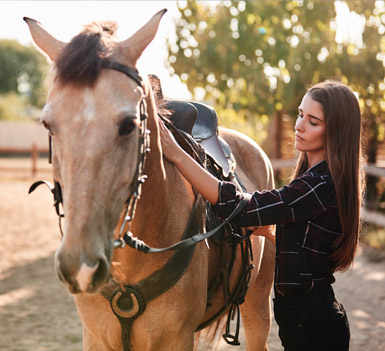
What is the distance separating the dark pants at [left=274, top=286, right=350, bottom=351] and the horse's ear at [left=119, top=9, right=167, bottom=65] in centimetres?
118

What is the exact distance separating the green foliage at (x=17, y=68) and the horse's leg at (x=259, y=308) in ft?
203

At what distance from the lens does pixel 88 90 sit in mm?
1477

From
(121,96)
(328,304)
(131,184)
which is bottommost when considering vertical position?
(328,304)

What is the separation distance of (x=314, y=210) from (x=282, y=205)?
0.43 ft

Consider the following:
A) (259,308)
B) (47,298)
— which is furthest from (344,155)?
(47,298)

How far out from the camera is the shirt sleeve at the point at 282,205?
76.8 inches

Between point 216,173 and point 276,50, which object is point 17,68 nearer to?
point 276,50

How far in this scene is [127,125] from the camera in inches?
58.7

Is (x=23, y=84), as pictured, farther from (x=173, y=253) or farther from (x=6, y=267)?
(x=173, y=253)

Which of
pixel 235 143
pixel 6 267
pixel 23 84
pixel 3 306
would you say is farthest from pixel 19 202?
pixel 23 84

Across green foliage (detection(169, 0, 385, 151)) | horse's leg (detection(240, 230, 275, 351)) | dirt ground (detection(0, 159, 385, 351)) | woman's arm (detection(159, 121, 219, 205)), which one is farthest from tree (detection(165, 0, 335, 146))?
woman's arm (detection(159, 121, 219, 205))

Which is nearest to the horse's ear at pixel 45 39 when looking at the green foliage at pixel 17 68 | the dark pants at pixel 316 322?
the dark pants at pixel 316 322

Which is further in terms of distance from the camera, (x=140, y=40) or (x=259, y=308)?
(x=259, y=308)

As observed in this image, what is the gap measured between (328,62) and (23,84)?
61.2 m
